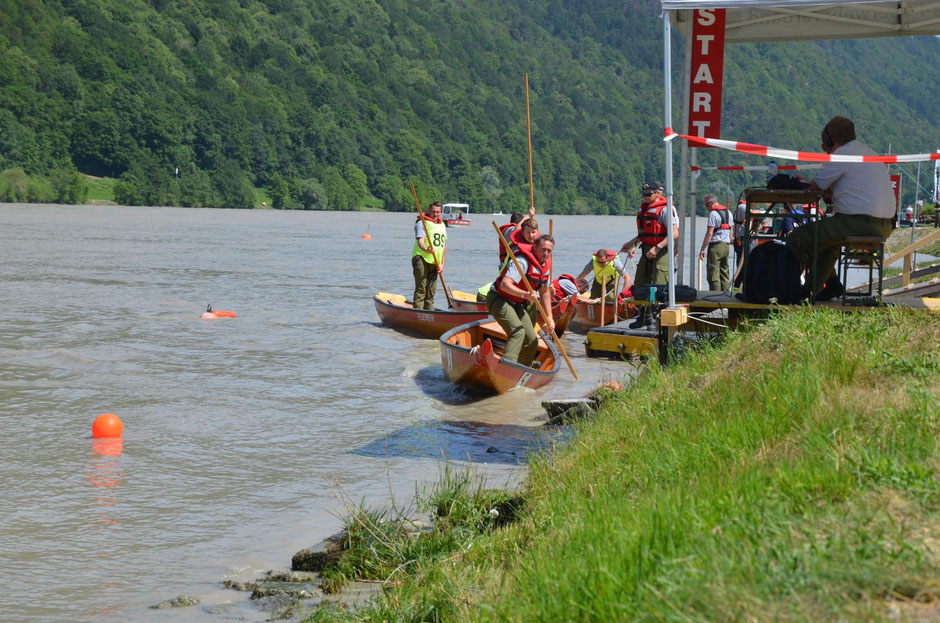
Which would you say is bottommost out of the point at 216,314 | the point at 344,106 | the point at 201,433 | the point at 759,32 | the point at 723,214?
the point at 201,433

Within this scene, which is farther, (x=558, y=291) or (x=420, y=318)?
(x=420, y=318)

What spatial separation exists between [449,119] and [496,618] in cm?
13231

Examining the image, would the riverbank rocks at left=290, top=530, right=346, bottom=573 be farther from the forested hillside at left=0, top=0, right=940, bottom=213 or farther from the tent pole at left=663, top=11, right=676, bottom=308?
the forested hillside at left=0, top=0, right=940, bottom=213

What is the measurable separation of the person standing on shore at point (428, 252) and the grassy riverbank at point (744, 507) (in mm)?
10981

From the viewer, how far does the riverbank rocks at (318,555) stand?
20.4ft

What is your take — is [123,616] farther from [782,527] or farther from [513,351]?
[513,351]

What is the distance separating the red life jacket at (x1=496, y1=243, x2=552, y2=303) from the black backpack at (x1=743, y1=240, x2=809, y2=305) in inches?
149

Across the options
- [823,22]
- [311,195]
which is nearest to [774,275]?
[823,22]

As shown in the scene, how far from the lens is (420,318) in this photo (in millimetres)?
17875

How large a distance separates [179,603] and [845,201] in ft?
18.0

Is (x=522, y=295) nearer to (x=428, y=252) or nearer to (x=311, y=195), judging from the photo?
(x=428, y=252)

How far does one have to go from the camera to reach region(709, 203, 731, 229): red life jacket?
655 inches

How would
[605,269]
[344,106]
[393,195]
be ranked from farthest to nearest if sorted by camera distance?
[344,106] → [393,195] → [605,269]

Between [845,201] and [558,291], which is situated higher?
[845,201]
